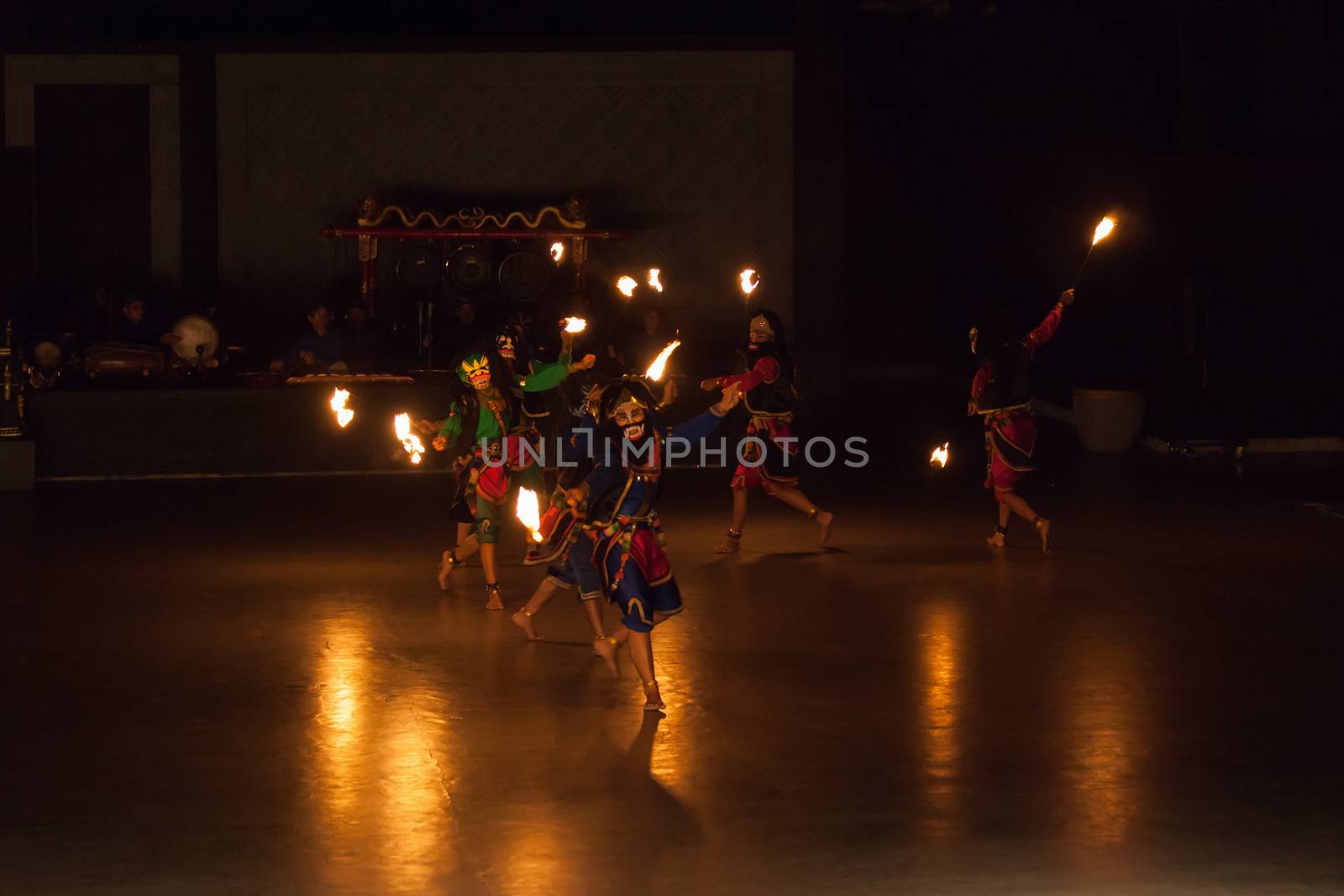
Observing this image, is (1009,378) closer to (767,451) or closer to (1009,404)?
(1009,404)

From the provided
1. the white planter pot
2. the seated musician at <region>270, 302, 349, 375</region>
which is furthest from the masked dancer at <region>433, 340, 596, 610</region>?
the white planter pot

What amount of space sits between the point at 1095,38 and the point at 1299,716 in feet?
50.7

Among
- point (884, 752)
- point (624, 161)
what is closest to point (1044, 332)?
point (884, 752)

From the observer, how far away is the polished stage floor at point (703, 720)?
260 inches

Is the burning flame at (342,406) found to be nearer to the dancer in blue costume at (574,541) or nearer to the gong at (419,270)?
the dancer in blue costume at (574,541)

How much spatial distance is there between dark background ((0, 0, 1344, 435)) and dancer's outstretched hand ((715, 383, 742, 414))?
437 inches

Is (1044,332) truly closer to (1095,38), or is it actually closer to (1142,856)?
(1142,856)

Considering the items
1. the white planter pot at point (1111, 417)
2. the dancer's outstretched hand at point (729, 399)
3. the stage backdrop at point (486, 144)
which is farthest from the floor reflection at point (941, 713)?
the stage backdrop at point (486, 144)

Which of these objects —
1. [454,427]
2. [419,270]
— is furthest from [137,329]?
[454,427]

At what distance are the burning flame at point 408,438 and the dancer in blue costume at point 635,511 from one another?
2.05m

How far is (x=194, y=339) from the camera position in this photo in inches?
740

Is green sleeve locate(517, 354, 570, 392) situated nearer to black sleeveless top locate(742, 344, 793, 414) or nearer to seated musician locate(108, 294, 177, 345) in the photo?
black sleeveless top locate(742, 344, 793, 414)

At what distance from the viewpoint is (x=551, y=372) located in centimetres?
1093

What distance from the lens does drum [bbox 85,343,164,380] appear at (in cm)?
1822
